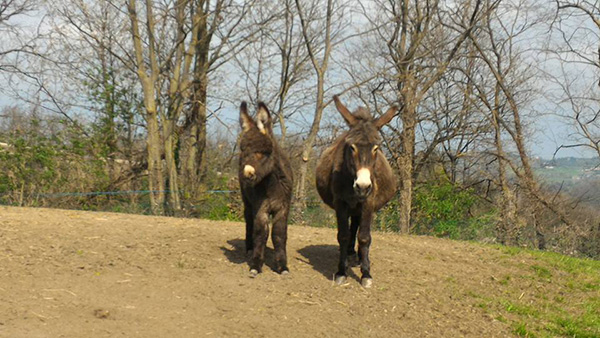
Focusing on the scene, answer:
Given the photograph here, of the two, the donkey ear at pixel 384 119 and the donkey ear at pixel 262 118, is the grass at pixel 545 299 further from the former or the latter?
the donkey ear at pixel 262 118

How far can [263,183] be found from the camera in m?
6.34

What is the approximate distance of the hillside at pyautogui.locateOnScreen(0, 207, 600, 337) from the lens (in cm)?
471

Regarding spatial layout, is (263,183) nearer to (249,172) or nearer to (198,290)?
(249,172)

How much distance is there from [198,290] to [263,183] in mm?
1551

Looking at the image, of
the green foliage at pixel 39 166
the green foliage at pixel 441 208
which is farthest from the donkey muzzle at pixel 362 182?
the green foliage at pixel 39 166

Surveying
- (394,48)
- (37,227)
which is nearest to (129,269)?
(37,227)

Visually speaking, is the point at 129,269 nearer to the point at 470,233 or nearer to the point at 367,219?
the point at 367,219

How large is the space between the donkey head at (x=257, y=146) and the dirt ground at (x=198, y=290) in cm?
127

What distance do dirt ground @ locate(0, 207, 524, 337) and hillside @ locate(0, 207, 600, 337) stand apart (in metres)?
0.02

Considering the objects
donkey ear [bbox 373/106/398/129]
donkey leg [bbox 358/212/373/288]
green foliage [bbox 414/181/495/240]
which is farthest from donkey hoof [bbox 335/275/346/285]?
green foliage [bbox 414/181/495/240]

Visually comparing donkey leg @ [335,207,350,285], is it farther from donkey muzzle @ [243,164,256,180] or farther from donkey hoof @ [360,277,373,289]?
donkey muzzle @ [243,164,256,180]

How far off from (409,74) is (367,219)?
10090 millimetres

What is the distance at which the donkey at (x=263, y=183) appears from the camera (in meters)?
6.09

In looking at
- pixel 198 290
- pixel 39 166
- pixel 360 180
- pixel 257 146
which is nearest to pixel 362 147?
pixel 360 180
